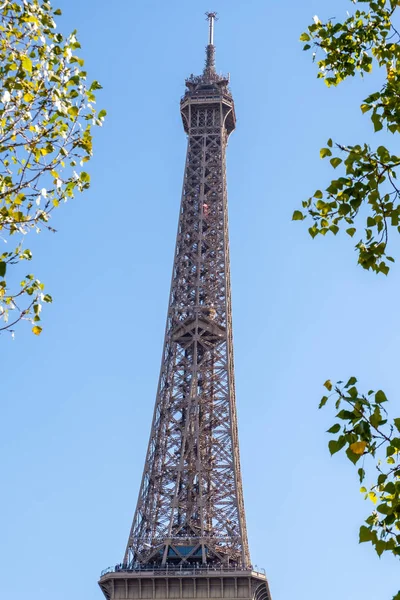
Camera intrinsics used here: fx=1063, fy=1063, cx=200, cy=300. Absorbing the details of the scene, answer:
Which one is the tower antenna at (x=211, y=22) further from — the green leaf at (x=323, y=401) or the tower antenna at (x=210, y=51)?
the green leaf at (x=323, y=401)

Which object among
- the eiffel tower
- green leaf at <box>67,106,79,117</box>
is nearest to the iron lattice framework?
the eiffel tower

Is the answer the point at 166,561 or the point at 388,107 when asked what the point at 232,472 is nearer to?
the point at 166,561

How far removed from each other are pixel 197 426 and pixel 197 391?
11.5ft

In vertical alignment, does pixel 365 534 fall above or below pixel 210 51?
below

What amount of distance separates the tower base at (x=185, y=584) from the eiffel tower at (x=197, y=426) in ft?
0.22

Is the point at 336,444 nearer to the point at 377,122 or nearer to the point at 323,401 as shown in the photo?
the point at 323,401

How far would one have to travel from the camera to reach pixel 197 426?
272 feet

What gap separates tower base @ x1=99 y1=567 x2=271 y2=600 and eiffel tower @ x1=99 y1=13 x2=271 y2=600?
0.07 metres

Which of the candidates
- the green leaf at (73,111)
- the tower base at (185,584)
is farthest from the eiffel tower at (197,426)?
the green leaf at (73,111)

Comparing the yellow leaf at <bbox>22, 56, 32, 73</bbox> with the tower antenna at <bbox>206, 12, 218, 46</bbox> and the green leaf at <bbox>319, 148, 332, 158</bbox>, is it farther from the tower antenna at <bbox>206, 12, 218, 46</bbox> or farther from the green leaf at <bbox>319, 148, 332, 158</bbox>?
the tower antenna at <bbox>206, 12, 218, 46</bbox>

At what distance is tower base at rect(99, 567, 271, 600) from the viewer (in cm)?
7175

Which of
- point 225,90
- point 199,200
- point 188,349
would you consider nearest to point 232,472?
point 188,349

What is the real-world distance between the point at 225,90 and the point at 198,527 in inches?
1734

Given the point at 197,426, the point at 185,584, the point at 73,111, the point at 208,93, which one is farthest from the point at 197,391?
the point at 73,111
